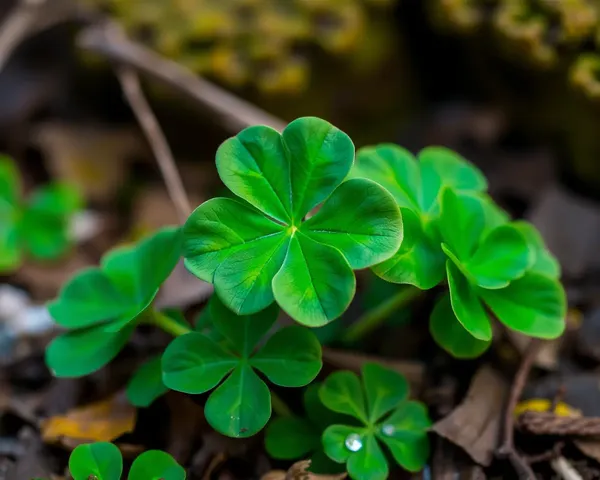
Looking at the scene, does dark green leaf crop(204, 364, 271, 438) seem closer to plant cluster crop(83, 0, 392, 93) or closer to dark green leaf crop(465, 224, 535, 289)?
dark green leaf crop(465, 224, 535, 289)

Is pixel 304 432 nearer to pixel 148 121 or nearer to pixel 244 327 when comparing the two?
pixel 244 327

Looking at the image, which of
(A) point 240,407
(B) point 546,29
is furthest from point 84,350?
(B) point 546,29

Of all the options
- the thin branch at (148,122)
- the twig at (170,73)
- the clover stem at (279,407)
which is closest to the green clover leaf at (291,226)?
the clover stem at (279,407)

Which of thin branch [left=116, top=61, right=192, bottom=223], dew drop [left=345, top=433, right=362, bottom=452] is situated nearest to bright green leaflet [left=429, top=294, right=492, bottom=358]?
dew drop [left=345, top=433, right=362, bottom=452]

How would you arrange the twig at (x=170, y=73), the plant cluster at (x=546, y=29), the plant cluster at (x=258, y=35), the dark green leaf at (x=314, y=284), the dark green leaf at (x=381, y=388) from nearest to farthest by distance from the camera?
the dark green leaf at (x=314, y=284) < the dark green leaf at (x=381, y=388) < the plant cluster at (x=546, y=29) < the twig at (x=170, y=73) < the plant cluster at (x=258, y=35)

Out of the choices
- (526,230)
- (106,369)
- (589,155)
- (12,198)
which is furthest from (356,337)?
(12,198)

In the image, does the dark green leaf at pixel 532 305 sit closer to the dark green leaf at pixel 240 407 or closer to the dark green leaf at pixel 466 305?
the dark green leaf at pixel 466 305
